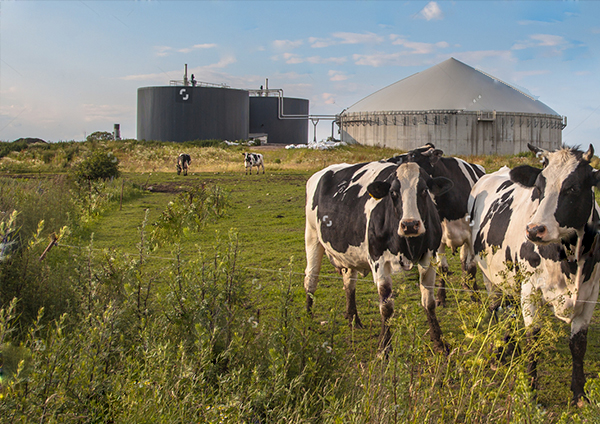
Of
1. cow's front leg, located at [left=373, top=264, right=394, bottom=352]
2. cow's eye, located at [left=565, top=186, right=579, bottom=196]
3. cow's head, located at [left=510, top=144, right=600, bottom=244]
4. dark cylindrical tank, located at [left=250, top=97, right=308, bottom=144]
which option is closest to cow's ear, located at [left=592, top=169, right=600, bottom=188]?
cow's head, located at [left=510, top=144, right=600, bottom=244]

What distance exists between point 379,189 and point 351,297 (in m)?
1.58

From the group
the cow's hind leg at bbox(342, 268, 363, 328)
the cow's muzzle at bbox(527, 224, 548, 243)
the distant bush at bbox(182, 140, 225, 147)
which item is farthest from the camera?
the distant bush at bbox(182, 140, 225, 147)

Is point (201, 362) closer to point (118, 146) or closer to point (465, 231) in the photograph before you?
point (465, 231)

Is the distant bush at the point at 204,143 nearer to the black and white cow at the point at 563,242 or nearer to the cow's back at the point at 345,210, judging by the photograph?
the cow's back at the point at 345,210

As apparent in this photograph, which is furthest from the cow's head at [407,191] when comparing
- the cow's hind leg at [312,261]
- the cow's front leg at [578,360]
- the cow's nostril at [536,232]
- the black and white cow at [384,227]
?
the cow's hind leg at [312,261]

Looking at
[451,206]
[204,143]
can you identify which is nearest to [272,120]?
[204,143]

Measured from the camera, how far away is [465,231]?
292 inches

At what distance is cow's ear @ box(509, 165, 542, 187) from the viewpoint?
14.9 feet

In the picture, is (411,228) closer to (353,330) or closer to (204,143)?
(353,330)

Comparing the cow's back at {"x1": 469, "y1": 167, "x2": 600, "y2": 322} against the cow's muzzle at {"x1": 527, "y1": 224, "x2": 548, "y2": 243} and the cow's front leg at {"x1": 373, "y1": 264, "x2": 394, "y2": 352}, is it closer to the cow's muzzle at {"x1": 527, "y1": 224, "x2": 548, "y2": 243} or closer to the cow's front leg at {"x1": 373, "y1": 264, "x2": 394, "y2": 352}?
the cow's muzzle at {"x1": 527, "y1": 224, "x2": 548, "y2": 243}

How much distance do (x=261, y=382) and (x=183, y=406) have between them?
2.41 ft

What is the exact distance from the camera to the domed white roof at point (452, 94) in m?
52.1

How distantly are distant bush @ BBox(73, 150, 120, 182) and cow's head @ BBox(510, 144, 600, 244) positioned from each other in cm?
1708

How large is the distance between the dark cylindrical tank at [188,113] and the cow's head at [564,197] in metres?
52.3
